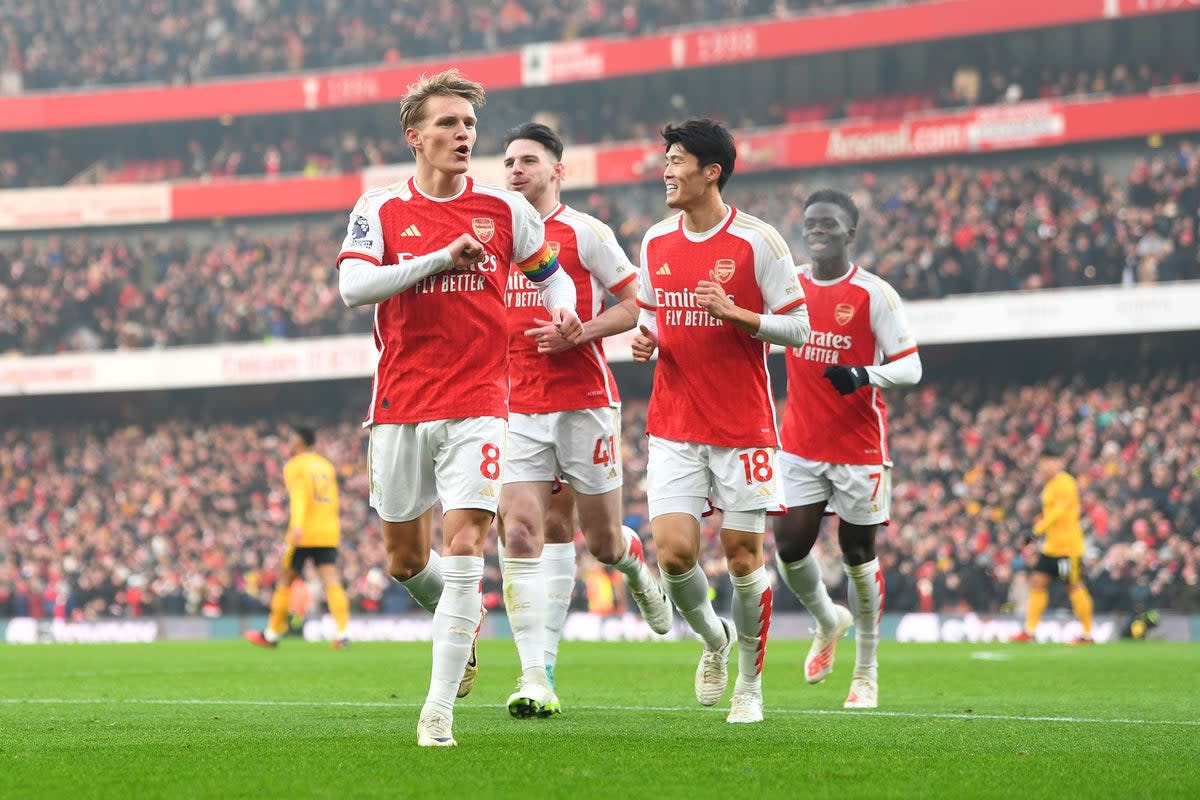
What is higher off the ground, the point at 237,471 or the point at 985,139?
the point at 985,139

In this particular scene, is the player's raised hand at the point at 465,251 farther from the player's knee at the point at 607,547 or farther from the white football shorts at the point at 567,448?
the player's knee at the point at 607,547

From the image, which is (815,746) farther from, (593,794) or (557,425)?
(557,425)

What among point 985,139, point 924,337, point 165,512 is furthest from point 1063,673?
point 165,512

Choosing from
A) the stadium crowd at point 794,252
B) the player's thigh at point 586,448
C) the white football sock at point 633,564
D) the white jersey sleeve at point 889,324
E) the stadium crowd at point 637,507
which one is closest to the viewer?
the player's thigh at point 586,448

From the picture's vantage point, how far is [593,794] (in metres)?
5.31

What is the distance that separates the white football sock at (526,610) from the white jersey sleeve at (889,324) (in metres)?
2.80

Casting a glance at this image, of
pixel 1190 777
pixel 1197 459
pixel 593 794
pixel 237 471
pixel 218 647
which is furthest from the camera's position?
pixel 237 471

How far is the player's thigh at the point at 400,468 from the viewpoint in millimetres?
7172

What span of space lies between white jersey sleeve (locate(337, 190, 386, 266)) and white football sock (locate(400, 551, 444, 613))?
66.2 inches

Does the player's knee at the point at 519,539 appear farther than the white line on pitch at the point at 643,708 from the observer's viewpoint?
No

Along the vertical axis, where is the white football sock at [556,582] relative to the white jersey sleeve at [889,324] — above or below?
below

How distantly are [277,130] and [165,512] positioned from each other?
13777 mm

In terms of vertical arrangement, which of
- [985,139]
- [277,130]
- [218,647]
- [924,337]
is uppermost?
[277,130]

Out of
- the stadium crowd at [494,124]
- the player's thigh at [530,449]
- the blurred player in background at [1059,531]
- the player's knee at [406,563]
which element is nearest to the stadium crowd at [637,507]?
the blurred player in background at [1059,531]
